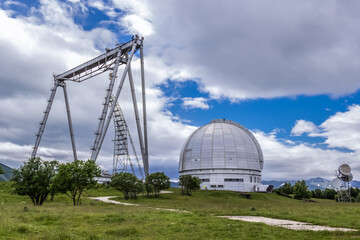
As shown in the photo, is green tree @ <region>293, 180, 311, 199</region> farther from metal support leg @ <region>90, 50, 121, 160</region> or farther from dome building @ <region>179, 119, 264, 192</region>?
metal support leg @ <region>90, 50, 121, 160</region>

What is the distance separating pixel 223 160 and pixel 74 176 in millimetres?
68479

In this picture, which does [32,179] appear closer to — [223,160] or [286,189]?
[223,160]

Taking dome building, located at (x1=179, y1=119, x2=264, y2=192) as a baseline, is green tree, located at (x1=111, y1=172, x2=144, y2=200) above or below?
below

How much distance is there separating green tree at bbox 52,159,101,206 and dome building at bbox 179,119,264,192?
64.8m

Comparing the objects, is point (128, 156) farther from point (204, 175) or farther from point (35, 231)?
point (35, 231)

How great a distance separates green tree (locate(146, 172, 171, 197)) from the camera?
6488cm

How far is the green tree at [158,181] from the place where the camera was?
64875 mm

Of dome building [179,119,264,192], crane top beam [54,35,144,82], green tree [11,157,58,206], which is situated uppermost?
crane top beam [54,35,144,82]

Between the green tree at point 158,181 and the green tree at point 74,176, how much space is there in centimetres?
2294

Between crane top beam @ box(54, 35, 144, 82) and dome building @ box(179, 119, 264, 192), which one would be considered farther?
dome building @ box(179, 119, 264, 192)

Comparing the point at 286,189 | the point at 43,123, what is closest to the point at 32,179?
the point at 43,123

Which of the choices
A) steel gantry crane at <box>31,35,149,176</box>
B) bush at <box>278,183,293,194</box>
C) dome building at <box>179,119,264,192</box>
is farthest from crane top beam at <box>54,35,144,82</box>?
bush at <box>278,183,293,194</box>

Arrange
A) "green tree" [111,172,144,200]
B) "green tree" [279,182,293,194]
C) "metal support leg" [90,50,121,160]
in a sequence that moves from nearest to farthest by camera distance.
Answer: "metal support leg" [90,50,121,160] → "green tree" [111,172,144,200] → "green tree" [279,182,293,194]

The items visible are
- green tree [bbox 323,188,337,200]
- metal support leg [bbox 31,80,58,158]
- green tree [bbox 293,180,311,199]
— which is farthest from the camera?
green tree [bbox 323,188,337,200]
